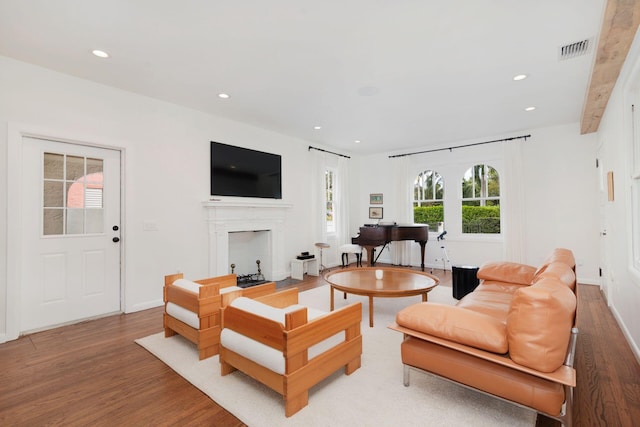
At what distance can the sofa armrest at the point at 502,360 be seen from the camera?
1.38 m

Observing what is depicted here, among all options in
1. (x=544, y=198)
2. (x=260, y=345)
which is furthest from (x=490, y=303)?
(x=544, y=198)

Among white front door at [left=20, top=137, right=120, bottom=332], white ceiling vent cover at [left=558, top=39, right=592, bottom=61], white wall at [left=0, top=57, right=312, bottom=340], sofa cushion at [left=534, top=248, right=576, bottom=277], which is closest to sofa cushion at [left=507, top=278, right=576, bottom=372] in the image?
sofa cushion at [left=534, top=248, right=576, bottom=277]

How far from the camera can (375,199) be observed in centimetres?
758

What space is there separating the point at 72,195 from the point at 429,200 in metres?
6.33

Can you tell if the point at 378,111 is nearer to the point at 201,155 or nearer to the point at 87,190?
the point at 201,155

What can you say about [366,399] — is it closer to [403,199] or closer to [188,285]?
[188,285]

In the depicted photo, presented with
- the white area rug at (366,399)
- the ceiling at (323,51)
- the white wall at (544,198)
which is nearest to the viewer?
the white area rug at (366,399)

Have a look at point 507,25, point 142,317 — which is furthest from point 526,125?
→ point 142,317

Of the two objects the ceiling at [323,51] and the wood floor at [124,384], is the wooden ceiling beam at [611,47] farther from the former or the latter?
the wood floor at [124,384]

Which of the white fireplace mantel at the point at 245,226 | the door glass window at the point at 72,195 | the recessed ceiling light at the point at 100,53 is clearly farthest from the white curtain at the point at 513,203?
the door glass window at the point at 72,195

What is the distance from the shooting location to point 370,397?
6.40ft

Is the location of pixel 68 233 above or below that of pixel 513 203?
below

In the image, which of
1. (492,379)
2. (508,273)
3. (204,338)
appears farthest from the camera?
(508,273)

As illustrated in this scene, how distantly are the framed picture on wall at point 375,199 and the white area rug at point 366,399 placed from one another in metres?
5.22
